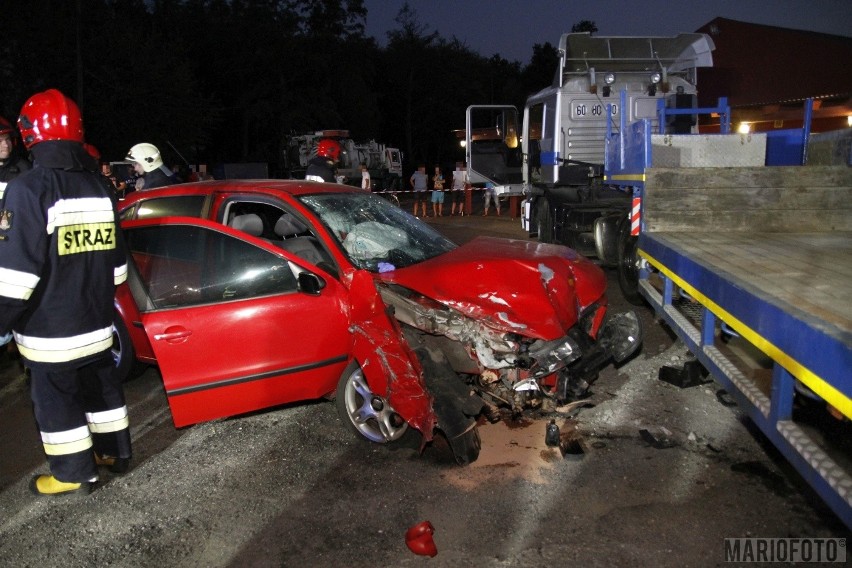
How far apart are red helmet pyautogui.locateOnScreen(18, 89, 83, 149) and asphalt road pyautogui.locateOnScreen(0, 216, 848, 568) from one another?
1939mm

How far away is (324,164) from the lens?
805 cm

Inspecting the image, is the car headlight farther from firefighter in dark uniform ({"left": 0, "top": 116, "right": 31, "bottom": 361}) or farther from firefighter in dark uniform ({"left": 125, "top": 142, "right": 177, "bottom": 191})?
firefighter in dark uniform ({"left": 125, "top": 142, "right": 177, "bottom": 191})

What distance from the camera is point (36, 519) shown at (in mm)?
3432

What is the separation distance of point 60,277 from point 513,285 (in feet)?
8.16

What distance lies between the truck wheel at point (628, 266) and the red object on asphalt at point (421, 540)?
5400 mm

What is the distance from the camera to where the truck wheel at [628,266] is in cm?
786

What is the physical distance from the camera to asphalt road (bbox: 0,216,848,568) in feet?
10.1

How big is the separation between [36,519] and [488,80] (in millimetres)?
62829

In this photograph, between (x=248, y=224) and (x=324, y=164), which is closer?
(x=248, y=224)

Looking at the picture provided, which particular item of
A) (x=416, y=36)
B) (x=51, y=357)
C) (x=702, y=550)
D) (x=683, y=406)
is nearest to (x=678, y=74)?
(x=683, y=406)

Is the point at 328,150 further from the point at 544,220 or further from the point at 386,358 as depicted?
the point at 386,358

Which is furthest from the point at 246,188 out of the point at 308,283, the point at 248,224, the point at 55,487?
the point at 55,487

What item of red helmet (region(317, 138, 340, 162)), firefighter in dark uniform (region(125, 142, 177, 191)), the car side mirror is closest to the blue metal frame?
the car side mirror

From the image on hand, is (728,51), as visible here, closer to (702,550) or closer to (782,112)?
(782,112)
